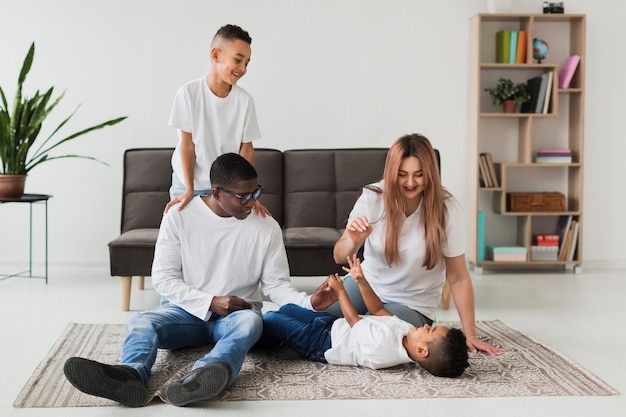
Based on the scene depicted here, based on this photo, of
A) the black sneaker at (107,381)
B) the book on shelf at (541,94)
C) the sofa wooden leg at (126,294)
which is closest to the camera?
the black sneaker at (107,381)

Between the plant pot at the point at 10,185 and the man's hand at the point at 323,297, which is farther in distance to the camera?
the plant pot at the point at 10,185

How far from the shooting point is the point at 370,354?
276 cm

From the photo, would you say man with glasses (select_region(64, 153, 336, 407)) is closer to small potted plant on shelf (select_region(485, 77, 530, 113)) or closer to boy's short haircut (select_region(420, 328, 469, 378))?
boy's short haircut (select_region(420, 328, 469, 378))

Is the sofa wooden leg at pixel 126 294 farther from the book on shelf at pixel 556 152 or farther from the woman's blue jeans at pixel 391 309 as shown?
the book on shelf at pixel 556 152

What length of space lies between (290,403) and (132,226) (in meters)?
2.42

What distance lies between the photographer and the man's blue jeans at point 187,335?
2.53 metres

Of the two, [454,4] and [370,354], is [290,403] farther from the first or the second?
[454,4]

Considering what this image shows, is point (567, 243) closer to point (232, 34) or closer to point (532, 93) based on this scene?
point (532, 93)

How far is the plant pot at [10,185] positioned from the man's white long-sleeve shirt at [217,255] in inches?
80.3

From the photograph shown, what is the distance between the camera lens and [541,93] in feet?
17.6

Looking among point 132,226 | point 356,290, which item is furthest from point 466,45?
point 356,290

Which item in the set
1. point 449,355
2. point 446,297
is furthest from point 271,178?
point 449,355

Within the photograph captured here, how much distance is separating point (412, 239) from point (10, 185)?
2714 mm

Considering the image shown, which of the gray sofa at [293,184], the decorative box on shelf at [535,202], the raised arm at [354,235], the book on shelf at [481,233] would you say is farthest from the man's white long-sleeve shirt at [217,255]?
the decorative box on shelf at [535,202]
